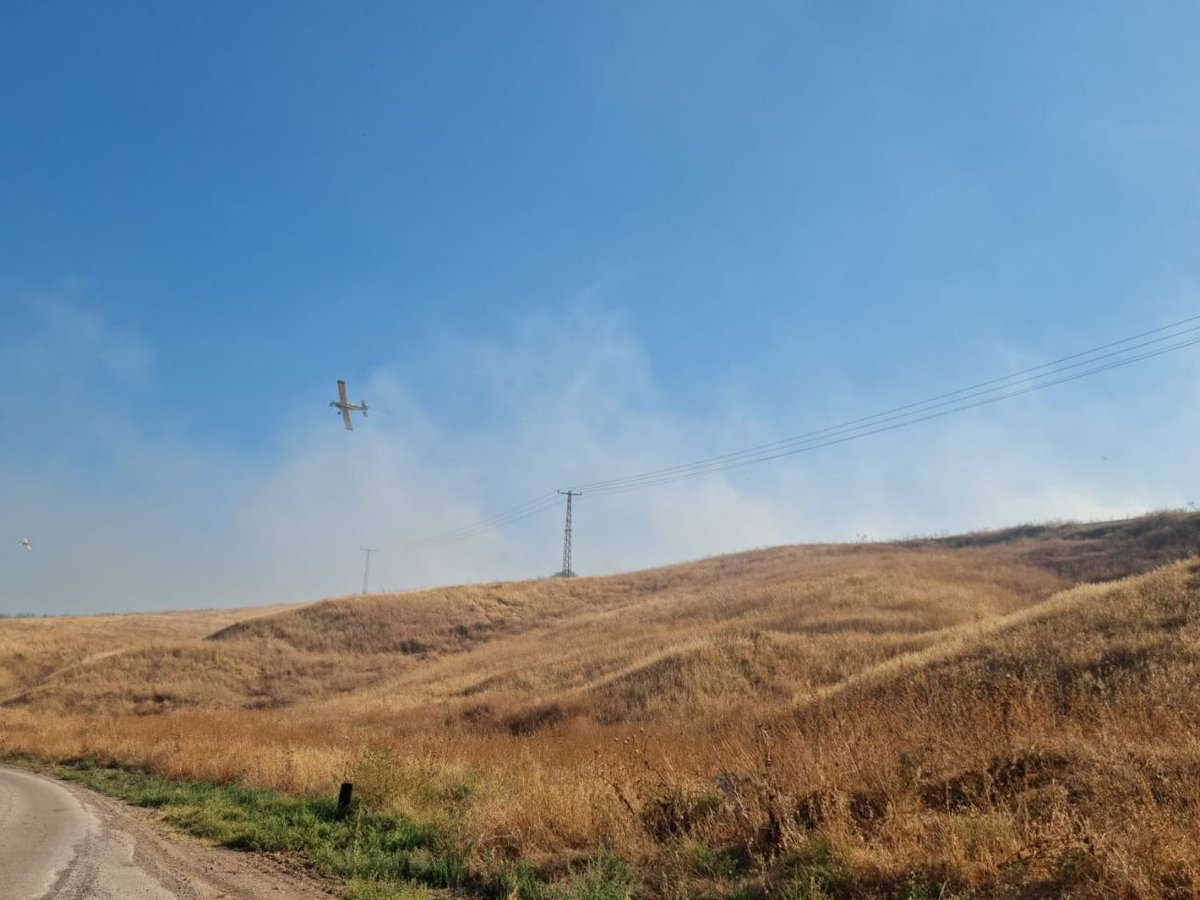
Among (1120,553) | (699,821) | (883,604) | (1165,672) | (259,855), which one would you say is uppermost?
(1120,553)

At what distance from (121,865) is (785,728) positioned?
971 centimetres

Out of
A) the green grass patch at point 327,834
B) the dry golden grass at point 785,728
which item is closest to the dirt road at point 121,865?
the green grass patch at point 327,834

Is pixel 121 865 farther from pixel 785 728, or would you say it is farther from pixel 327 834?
pixel 785 728

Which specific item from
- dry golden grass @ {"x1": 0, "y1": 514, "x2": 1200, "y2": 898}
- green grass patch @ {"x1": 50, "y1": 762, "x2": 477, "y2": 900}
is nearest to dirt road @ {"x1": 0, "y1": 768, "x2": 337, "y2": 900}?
green grass patch @ {"x1": 50, "y1": 762, "x2": 477, "y2": 900}

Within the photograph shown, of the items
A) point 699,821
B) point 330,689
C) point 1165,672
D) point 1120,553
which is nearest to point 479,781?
point 699,821

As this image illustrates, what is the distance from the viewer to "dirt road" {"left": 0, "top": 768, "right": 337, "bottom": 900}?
7.37m

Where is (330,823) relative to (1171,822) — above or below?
below

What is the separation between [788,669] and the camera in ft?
85.0

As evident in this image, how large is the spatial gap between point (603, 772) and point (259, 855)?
431 cm

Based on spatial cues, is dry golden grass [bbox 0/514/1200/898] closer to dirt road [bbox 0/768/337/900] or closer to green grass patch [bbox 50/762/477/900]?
green grass patch [bbox 50/762/477/900]

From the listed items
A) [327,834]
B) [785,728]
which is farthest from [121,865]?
[785,728]

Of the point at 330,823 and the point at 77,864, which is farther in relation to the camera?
the point at 330,823

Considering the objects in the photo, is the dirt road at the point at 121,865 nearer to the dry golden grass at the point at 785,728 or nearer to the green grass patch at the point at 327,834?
the green grass patch at the point at 327,834

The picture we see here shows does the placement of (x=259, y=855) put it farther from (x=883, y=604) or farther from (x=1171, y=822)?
(x=883, y=604)
